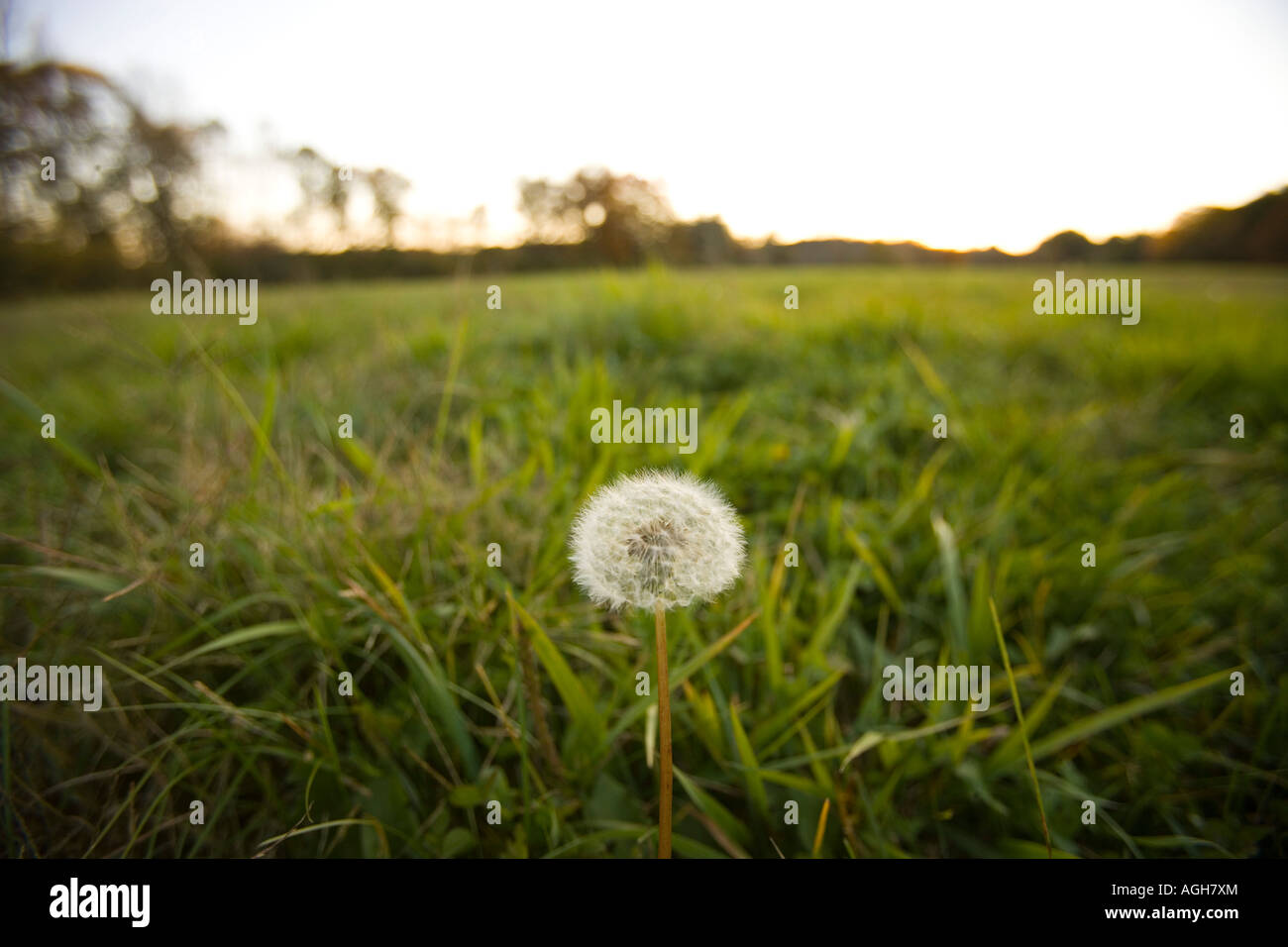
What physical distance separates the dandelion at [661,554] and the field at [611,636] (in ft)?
0.63

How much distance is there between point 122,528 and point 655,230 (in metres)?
6.82

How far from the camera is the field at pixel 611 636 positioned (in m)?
1.34

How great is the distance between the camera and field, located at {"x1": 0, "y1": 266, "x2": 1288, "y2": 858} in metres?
1.34

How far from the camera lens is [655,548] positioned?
1054 millimetres

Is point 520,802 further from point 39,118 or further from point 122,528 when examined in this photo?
Result: point 39,118

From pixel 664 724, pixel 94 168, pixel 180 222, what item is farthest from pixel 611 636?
pixel 180 222

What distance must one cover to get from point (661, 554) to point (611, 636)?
Result: 20.3 inches

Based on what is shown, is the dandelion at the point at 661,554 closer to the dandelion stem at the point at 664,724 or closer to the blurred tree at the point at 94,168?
the dandelion stem at the point at 664,724

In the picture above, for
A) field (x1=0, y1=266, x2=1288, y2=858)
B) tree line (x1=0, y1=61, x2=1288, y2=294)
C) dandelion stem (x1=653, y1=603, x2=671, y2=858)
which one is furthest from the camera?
tree line (x1=0, y1=61, x2=1288, y2=294)

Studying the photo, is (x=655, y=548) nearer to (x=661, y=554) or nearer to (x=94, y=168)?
(x=661, y=554)

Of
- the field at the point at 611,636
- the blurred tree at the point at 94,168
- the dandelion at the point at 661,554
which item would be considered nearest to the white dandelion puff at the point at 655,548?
the dandelion at the point at 661,554

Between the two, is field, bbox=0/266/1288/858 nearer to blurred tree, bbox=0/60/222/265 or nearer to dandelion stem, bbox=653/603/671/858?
dandelion stem, bbox=653/603/671/858

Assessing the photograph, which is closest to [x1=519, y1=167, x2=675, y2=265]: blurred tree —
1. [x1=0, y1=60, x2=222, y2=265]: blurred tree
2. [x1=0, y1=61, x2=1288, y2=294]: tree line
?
[x1=0, y1=61, x2=1288, y2=294]: tree line
